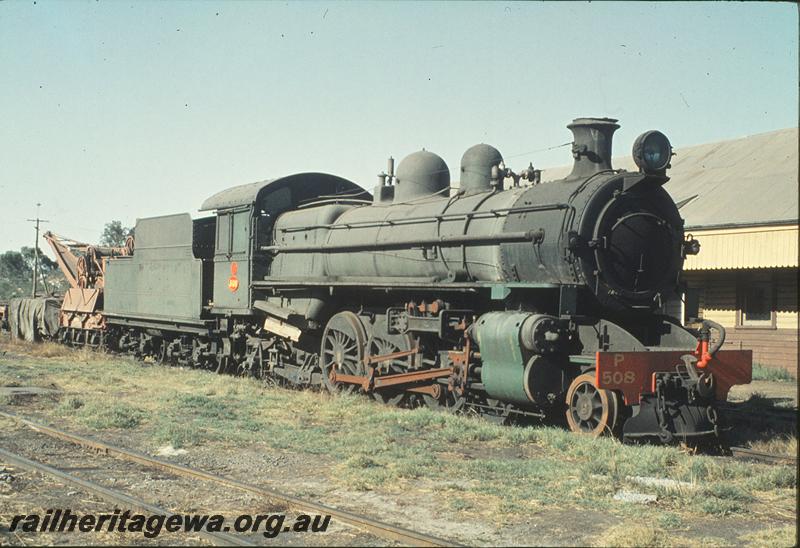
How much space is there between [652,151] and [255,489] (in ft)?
21.9

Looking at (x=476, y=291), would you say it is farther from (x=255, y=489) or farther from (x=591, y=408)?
(x=255, y=489)

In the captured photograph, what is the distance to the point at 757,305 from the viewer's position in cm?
2191

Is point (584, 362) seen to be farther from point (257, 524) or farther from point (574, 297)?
point (257, 524)

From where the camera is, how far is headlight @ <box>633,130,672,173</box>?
1069 centimetres

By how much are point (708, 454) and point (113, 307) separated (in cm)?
1635

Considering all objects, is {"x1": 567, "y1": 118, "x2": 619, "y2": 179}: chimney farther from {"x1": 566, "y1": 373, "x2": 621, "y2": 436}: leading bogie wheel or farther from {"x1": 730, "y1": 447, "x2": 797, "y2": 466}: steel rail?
{"x1": 730, "y1": 447, "x2": 797, "y2": 466}: steel rail

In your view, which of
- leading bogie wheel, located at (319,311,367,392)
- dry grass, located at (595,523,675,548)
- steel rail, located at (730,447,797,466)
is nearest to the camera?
dry grass, located at (595,523,675,548)

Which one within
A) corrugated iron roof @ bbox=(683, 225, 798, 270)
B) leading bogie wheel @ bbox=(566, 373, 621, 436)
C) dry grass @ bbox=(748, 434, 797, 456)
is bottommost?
dry grass @ bbox=(748, 434, 797, 456)

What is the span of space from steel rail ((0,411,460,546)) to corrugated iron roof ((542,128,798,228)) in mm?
13668

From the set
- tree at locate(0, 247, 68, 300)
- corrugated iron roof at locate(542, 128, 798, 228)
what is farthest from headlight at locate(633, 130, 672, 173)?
tree at locate(0, 247, 68, 300)

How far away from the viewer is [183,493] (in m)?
7.35

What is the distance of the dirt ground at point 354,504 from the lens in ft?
19.8

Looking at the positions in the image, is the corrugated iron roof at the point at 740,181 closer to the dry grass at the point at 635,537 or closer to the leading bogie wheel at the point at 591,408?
the leading bogie wheel at the point at 591,408

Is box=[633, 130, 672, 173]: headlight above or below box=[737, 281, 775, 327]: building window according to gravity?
above
